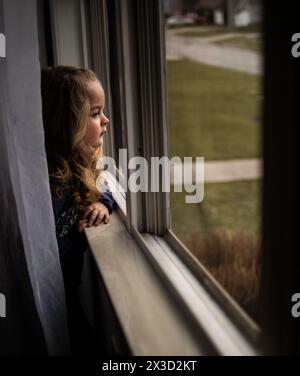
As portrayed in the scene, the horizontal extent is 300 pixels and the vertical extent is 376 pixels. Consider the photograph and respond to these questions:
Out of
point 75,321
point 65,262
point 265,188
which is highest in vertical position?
point 265,188

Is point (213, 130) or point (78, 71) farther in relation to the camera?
point (78, 71)

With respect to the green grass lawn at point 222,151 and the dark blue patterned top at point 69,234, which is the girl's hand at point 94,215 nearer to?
the dark blue patterned top at point 69,234

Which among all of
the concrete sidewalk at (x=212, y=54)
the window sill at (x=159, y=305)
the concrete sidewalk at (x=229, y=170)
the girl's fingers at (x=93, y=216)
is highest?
the concrete sidewalk at (x=212, y=54)

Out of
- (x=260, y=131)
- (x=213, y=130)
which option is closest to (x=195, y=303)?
(x=213, y=130)

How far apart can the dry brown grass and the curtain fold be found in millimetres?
Answer: 380

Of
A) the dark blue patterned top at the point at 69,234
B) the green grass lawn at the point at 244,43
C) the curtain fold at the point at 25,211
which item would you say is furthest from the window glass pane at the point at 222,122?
the dark blue patterned top at the point at 69,234

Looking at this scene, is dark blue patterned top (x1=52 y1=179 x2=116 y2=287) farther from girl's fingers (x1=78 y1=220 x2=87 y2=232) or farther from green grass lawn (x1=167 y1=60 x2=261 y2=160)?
green grass lawn (x1=167 y1=60 x2=261 y2=160)

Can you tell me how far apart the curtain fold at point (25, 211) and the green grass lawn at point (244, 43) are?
1.49 ft

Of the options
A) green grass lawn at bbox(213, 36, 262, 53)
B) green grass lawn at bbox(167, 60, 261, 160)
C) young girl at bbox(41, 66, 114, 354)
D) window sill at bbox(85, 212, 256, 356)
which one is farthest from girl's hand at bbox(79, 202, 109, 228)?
green grass lawn at bbox(213, 36, 262, 53)

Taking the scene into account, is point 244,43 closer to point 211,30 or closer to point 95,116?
point 211,30

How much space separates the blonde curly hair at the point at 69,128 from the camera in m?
1.35

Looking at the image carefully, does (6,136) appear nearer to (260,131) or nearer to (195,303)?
(195,303)

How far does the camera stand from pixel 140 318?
894 millimetres
